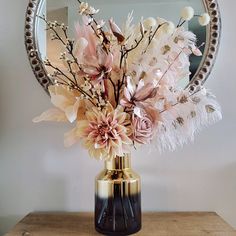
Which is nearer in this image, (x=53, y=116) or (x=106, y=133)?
(x=106, y=133)

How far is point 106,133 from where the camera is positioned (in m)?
0.79

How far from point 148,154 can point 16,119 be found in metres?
0.54

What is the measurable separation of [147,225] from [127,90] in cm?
48

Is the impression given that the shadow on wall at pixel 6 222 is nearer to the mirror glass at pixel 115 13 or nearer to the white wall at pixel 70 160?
the white wall at pixel 70 160

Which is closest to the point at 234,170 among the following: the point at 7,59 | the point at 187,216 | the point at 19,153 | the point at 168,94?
the point at 187,216

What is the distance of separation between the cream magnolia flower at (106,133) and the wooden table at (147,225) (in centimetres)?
29

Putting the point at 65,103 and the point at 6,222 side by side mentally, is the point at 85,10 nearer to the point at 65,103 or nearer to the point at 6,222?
the point at 65,103

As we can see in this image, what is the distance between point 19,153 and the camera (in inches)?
47.1

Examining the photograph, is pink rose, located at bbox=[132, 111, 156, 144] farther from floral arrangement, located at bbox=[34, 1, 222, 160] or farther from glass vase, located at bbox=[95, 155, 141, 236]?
glass vase, located at bbox=[95, 155, 141, 236]

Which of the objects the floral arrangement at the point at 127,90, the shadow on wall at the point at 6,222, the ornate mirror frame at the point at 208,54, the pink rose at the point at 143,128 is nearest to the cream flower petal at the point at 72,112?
the floral arrangement at the point at 127,90

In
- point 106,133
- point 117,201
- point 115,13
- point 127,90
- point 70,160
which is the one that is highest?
point 115,13

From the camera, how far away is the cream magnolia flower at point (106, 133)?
795 mm

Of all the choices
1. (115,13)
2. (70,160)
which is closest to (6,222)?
(70,160)

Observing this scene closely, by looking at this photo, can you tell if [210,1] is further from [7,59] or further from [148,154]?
[7,59]
